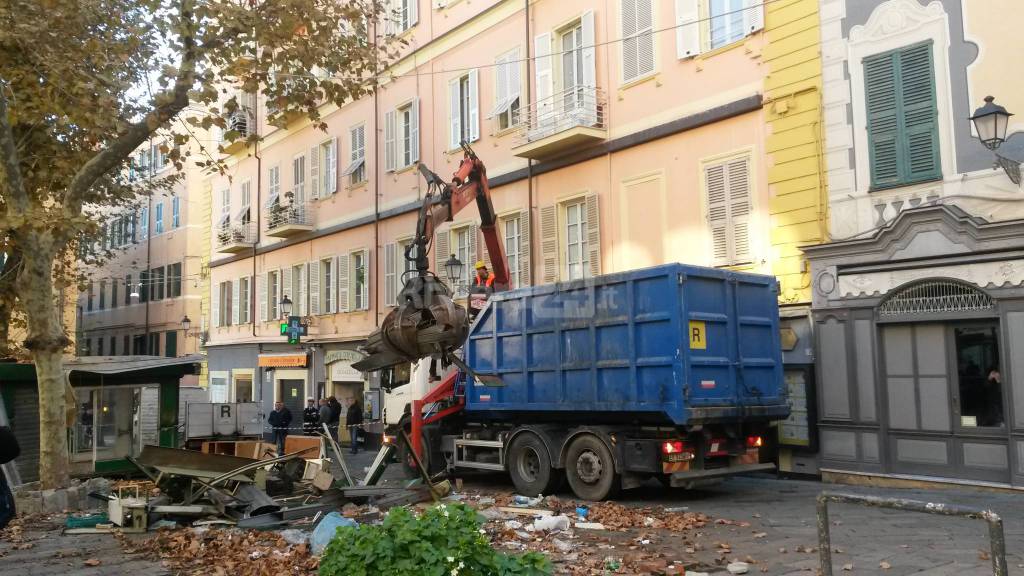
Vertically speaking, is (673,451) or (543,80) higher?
(543,80)

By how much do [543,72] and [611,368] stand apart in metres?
9.00

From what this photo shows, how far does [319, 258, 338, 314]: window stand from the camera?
86.5ft

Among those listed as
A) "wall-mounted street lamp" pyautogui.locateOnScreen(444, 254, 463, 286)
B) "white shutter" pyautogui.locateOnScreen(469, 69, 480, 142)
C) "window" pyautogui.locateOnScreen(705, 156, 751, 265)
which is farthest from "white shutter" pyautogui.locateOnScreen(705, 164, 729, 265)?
"white shutter" pyautogui.locateOnScreen(469, 69, 480, 142)

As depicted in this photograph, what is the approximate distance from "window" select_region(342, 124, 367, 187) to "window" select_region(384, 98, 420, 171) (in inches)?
48.7

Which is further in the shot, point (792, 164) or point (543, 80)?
point (543, 80)

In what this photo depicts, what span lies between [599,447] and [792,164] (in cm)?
566

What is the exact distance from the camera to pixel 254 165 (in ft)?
104

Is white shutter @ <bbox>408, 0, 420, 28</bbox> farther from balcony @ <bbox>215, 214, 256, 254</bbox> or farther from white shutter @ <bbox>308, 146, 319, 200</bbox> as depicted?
balcony @ <bbox>215, 214, 256, 254</bbox>

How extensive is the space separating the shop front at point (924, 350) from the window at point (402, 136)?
12.6 meters

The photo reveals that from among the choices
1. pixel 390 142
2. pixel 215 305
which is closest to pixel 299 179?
pixel 390 142

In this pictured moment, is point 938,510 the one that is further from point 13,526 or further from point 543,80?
point 543,80

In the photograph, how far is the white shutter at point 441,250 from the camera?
21656mm

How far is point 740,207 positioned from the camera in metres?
14.7

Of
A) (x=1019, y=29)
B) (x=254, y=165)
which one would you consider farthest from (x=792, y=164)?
(x=254, y=165)
